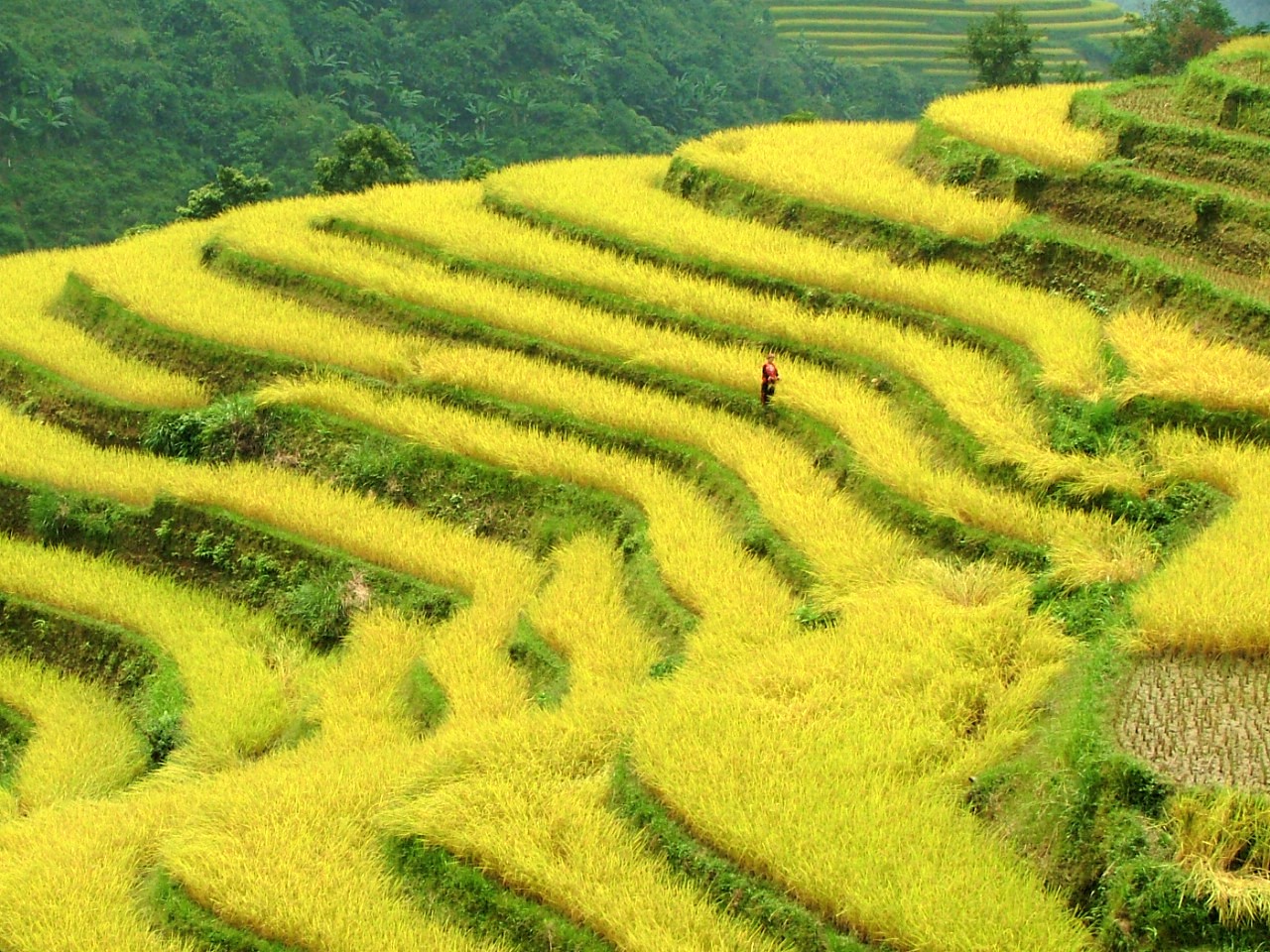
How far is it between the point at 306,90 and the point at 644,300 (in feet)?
69.0

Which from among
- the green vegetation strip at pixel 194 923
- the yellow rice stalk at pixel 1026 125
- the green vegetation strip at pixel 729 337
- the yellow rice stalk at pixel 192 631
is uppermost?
the yellow rice stalk at pixel 1026 125

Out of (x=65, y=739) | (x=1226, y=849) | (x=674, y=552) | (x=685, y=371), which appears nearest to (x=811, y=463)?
(x=674, y=552)

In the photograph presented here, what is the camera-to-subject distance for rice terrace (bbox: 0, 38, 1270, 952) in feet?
19.9

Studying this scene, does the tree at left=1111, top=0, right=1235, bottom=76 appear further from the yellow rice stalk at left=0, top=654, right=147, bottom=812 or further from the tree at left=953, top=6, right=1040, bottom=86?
the yellow rice stalk at left=0, top=654, right=147, bottom=812

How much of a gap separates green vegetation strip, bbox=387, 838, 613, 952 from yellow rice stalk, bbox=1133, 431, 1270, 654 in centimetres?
305

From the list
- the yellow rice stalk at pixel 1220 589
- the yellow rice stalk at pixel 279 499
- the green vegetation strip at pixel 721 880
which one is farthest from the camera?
the yellow rice stalk at pixel 279 499

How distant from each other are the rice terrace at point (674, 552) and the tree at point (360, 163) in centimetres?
271

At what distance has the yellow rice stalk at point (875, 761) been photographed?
5.54m

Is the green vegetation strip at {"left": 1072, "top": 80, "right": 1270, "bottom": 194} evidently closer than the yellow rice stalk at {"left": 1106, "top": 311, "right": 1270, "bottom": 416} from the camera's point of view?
No

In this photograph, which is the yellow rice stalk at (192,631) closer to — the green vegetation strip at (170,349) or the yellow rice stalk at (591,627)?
the yellow rice stalk at (591,627)

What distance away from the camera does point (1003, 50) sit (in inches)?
814

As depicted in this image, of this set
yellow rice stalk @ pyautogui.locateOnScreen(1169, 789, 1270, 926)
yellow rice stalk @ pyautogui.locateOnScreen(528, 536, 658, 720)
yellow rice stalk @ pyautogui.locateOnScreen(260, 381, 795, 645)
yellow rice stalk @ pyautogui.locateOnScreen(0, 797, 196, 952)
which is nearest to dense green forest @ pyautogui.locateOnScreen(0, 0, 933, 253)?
yellow rice stalk @ pyautogui.locateOnScreen(260, 381, 795, 645)

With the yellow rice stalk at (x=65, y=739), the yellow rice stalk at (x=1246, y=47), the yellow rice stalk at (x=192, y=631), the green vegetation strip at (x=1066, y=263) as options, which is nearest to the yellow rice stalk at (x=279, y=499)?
the yellow rice stalk at (x=192, y=631)

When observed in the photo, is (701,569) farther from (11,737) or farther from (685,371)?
(11,737)
